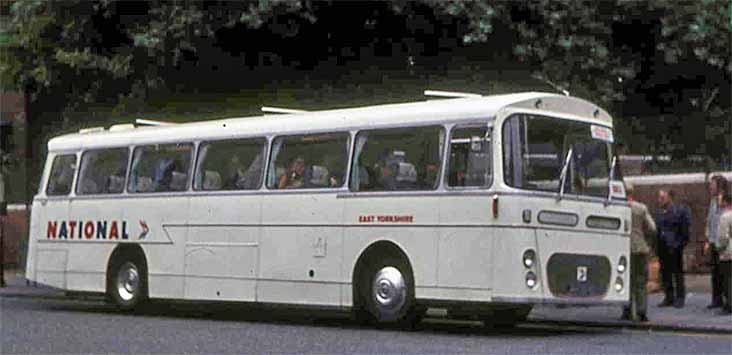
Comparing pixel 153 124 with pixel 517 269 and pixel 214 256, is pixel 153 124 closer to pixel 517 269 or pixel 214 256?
pixel 214 256

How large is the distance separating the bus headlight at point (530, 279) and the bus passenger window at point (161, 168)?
5.89m

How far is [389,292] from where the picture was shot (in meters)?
17.1

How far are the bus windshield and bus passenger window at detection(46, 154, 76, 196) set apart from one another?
860cm

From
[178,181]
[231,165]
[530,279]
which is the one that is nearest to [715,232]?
[530,279]

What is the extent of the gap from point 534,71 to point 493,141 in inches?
233

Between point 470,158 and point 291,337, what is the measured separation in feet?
9.13

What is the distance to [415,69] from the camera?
23516mm

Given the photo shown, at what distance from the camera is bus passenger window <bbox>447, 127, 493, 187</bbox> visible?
Answer: 53.2 feet

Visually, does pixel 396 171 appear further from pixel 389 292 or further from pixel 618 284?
pixel 618 284

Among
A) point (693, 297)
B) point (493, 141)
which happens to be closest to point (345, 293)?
point (493, 141)

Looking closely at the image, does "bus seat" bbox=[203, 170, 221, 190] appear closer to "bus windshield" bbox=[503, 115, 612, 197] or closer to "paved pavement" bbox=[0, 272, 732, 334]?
"paved pavement" bbox=[0, 272, 732, 334]

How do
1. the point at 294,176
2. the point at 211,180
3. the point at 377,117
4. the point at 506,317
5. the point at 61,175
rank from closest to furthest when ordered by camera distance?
the point at 377,117 < the point at 506,317 < the point at 294,176 < the point at 211,180 < the point at 61,175

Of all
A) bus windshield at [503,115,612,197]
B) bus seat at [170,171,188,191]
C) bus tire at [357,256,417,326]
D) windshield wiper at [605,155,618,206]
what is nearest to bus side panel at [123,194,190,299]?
bus seat at [170,171,188,191]

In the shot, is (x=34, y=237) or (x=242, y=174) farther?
(x=34, y=237)
